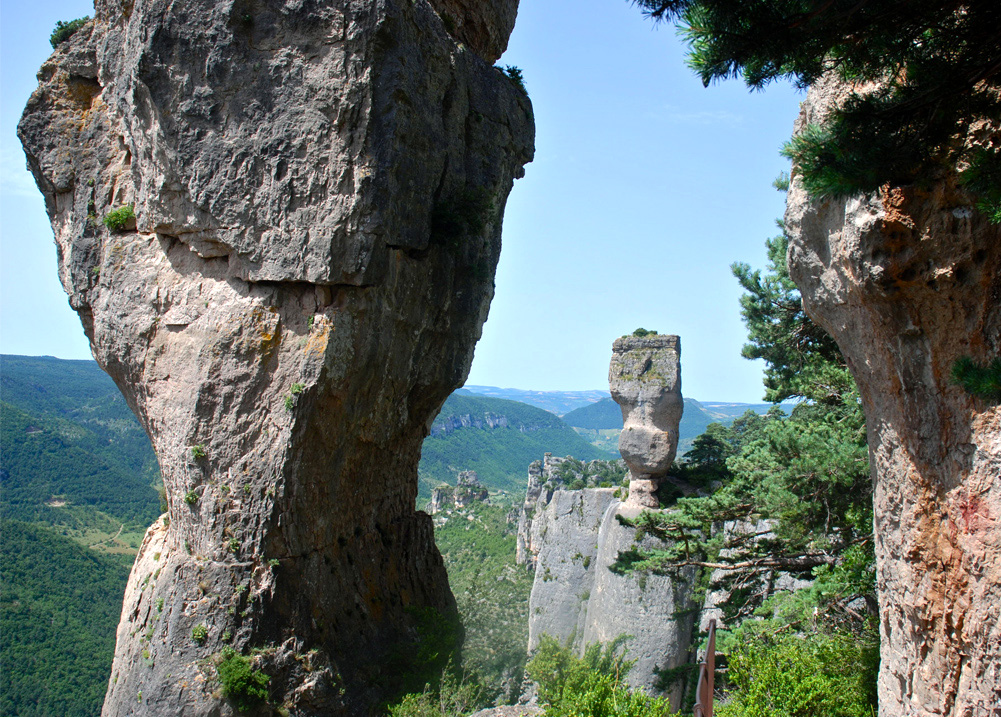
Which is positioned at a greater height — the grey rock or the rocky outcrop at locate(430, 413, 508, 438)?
the rocky outcrop at locate(430, 413, 508, 438)

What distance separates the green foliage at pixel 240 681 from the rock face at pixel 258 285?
0.51 feet

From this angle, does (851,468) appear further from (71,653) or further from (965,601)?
(71,653)

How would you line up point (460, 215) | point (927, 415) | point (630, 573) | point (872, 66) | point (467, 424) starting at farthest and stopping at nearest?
point (467, 424) → point (630, 573) → point (460, 215) → point (927, 415) → point (872, 66)

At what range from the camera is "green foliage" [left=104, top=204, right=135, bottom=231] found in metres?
13.1

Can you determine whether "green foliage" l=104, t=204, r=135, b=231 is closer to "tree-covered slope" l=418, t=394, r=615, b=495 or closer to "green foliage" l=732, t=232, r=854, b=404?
"green foliage" l=732, t=232, r=854, b=404

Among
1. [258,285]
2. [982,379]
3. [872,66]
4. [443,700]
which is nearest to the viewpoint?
[982,379]

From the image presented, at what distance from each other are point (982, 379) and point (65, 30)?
16.6 meters

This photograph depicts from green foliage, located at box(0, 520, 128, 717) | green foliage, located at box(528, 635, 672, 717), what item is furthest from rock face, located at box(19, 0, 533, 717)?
green foliage, located at box(0, 520, 128, 717)

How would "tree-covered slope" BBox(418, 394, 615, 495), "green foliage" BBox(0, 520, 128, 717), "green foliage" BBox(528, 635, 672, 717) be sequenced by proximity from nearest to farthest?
1. "green foliage" BBox(528, 635, 672, 717)
2. "green foliage" BBox(0, 520, 128, 717)
3. "tree-covered slope" BBox(418, 394, 615, 495)

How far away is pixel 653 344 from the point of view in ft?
66.9

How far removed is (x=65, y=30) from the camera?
46.5 ft

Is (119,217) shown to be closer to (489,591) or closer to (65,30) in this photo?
(65,30)

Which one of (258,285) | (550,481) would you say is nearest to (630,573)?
(258,285)

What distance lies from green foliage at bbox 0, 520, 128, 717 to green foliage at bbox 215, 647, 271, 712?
2428cm
